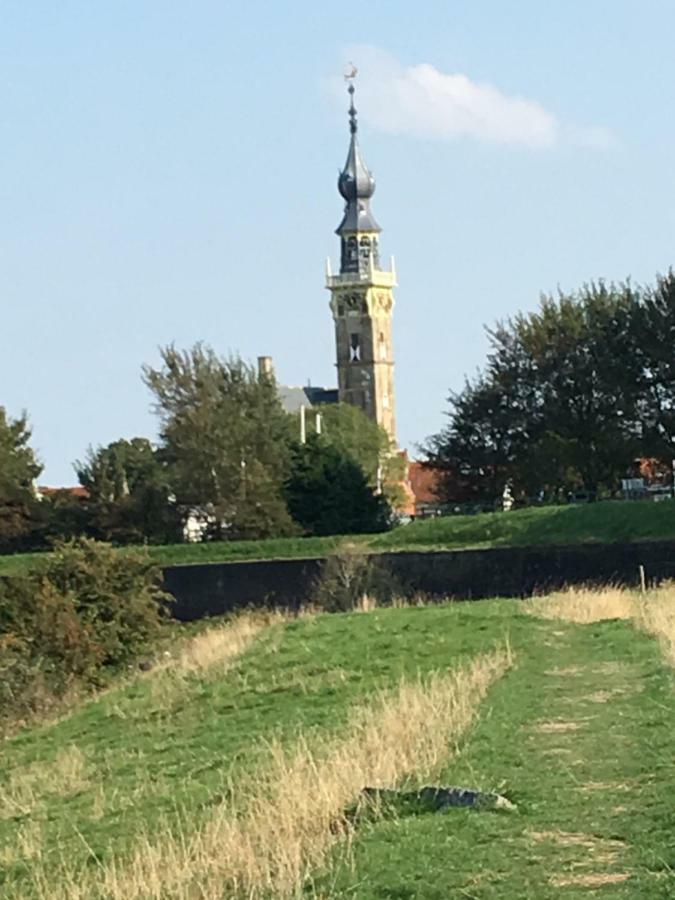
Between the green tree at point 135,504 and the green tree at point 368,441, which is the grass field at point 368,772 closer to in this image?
the green tree at point 135,504

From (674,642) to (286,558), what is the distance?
3463 cm

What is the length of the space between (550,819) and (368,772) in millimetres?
2658

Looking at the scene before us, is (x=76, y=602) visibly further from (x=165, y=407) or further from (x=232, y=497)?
(x=165, y=407)

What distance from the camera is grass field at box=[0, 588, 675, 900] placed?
31.5 ft

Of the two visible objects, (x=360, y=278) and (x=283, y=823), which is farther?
(x=360, y=278)

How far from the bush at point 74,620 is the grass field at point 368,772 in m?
4.44

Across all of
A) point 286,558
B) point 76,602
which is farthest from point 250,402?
point 76,602

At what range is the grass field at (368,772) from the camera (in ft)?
31.5

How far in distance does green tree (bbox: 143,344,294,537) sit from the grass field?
3790cm

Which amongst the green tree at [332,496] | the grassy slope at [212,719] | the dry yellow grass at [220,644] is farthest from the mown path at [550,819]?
the green tree at [332,496]

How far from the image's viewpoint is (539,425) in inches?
2724

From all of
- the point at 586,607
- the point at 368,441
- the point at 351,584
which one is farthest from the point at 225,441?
the point at 586,607

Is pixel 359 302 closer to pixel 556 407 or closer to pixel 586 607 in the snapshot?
pixel 556 407

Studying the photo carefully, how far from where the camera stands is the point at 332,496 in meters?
66.1
